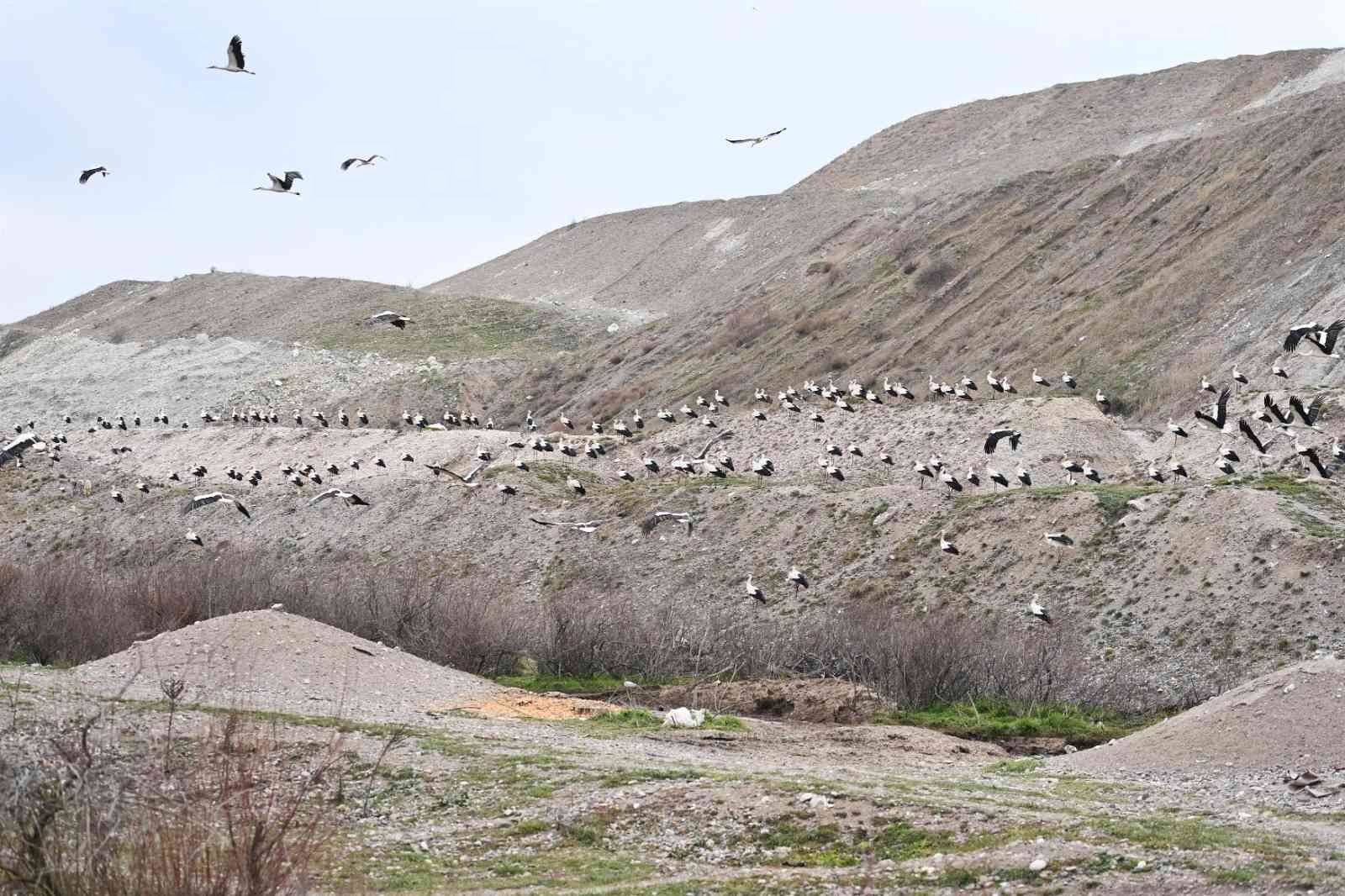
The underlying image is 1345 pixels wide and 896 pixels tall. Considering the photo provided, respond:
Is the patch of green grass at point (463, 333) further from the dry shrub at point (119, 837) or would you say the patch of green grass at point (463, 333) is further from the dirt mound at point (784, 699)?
the dry shrub at point (119, 837)

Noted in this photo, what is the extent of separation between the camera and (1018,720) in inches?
942

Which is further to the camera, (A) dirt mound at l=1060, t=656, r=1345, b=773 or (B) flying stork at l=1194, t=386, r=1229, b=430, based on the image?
→ (B) flying stork at l=1194, t=386, r=1229, b=430

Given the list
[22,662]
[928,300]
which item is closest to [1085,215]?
[928,300]

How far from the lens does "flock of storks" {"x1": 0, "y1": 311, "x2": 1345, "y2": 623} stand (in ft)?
109

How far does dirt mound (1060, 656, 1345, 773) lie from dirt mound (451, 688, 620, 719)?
7.51 m

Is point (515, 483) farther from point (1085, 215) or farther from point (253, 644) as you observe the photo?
point (1085, 215)

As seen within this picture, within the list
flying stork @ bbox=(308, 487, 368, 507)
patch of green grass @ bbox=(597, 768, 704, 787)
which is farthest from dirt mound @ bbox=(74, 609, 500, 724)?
flying stork @ bbox=(308, 487, 368, 507)

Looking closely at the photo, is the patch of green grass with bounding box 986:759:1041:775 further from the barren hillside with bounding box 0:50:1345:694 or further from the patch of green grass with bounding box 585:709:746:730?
the barren hillside with bounding box 0:50:1345:694

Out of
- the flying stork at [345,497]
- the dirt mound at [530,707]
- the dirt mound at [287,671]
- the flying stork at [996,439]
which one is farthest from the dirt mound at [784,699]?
the flying stork at [345,497]

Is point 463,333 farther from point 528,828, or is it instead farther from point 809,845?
point 809,845

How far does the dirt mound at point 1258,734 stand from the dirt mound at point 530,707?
296 inches

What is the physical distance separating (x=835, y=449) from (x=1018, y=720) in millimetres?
17231

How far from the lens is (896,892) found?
456 inches

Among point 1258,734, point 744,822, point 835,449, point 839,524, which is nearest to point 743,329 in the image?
point 835,449
